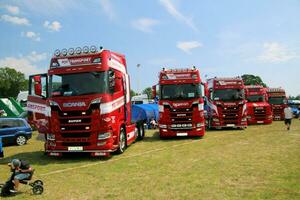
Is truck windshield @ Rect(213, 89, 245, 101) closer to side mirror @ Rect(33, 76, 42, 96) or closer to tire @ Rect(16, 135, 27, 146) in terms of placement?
tire @ Rect(16, 135, 27, 146)

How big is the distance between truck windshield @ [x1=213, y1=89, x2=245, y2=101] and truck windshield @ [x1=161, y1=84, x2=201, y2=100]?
19.3ft

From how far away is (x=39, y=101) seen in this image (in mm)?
14727

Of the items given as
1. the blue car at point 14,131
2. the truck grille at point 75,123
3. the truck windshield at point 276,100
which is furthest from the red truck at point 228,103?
the truck grille at point 75,123

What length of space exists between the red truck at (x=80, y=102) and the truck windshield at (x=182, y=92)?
5977 millimetres

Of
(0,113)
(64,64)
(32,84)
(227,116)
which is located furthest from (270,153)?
(0,113)

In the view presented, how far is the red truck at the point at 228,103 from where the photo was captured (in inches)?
973

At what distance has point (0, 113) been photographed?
3444cm

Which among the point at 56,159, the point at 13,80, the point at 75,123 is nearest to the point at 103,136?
the point at 75,123

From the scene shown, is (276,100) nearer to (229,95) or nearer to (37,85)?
(229,95)

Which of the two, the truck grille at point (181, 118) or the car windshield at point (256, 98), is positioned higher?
the car windshield at point (256, 98)

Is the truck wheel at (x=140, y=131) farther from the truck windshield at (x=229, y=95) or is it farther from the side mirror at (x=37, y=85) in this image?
the side mirror at (x=37, y=85)

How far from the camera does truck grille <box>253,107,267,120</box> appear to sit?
30297 millimetres

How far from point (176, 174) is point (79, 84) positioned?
5247mm

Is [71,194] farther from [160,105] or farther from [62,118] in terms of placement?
[160,105]
